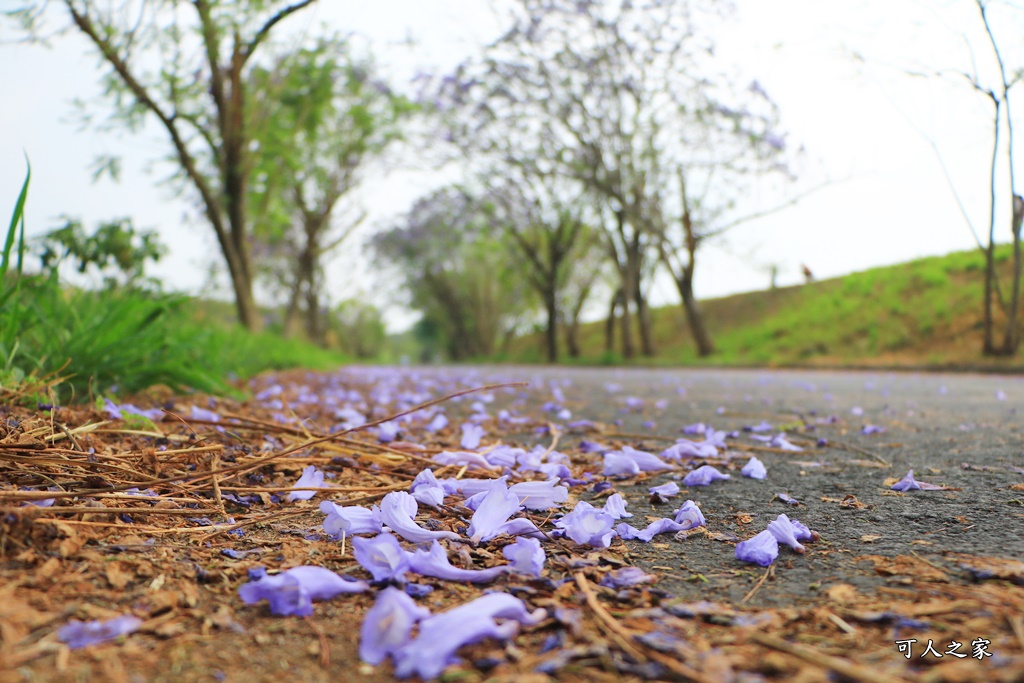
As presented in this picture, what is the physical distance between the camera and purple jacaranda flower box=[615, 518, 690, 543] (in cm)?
130

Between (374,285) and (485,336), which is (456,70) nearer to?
(485,336)

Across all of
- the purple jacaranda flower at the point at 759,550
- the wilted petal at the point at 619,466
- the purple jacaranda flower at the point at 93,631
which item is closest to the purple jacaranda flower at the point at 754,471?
the wilted petal at the point at 619,466

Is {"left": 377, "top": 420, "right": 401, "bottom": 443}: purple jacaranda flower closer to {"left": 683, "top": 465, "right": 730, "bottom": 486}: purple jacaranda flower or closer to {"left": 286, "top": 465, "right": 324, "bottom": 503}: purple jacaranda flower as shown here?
{"left": 286, "top": 465, "right": 324, "bottom": 503}: purple jacaranda flower

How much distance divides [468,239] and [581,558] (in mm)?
23478

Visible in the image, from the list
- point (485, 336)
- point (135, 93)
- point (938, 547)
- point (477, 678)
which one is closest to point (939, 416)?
point (938, 547)

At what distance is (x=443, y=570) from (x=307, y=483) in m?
0.60

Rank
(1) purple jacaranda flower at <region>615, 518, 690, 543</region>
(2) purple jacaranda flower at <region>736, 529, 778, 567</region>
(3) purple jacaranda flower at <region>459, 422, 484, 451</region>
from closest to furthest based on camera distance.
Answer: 1. (2) purple jacaranda flower at <region>736, 529, 778, 567</region>
2. (1) purple jacaranda flower at <region>615, 518, 690, 543</region>
3. (3) purple jacaranda flower at <region>459, 422, 484, 451</region>

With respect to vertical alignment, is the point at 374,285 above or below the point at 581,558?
above

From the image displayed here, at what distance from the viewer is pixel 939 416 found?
3.32 meters

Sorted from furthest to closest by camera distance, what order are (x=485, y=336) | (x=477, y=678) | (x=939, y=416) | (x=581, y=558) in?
(x=485, y=336)
(x=939, y=416)
(x=581, y=558)
(x=477, y=678)

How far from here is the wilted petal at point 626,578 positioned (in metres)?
1.04

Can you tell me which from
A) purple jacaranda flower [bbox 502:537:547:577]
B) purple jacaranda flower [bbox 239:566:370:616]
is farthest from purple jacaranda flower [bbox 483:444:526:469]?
purple jacaranda flower [bbox 239:566:370:616]

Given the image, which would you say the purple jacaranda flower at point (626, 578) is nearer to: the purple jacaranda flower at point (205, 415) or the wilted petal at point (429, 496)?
the wilted petal at point (429, 496)

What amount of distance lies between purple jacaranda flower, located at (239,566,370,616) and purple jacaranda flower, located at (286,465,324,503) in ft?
1.73
